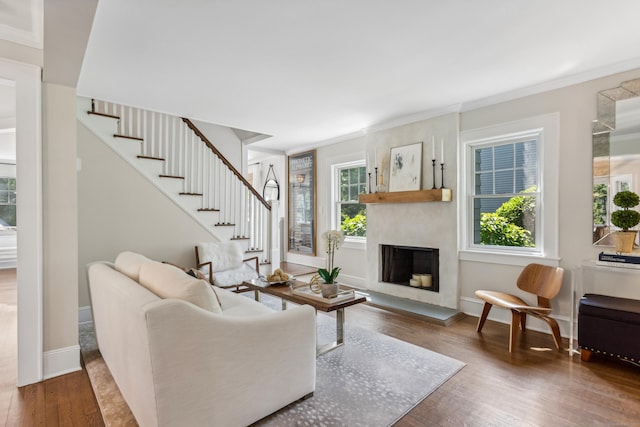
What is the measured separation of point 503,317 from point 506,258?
2.21ft

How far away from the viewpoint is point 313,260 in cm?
635

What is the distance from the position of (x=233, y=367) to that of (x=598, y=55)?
11.9ft

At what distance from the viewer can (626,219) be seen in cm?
276

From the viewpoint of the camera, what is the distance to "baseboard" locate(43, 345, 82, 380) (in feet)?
7.97

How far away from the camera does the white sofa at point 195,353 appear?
4.83 feet

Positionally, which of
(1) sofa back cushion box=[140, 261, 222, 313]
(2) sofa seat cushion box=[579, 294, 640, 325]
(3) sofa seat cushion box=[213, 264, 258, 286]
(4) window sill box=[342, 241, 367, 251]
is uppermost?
(1) sofa back cushion box=[140, 261, 222, 313]

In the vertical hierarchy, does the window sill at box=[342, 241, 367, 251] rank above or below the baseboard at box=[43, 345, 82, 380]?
above

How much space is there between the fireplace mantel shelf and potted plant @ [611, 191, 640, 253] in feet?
4.98

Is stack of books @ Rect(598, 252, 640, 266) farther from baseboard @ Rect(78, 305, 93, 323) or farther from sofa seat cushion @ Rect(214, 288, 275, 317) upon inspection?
baseboard @ Rect(78, 305, 93, 323)

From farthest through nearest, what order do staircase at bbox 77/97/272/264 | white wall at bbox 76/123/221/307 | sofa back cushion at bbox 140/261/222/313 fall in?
staircase at bbox 77/97/272/264
white wall at bbox 76/123/221/307
sofa back cushion at bbox 140/261/222/313

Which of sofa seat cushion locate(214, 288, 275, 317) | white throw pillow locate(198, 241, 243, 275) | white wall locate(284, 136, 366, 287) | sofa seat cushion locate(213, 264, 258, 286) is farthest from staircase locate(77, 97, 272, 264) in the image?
sofa seat cushion locate(214, 288, 275, 317)

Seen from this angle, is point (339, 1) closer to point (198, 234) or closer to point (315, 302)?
point (315, 302)

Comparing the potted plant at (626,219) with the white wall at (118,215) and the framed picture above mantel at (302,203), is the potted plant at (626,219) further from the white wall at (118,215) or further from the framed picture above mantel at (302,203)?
the white wall at (118,215)

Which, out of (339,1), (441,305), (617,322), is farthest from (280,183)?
(617,322)
